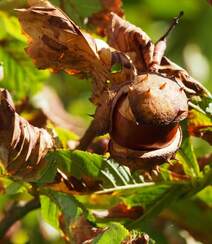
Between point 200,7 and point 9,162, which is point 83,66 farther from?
point 200,7

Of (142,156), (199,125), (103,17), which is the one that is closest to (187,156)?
(199,125)

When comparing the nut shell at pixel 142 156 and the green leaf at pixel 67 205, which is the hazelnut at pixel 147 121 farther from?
the green leaf at pixel 67 205

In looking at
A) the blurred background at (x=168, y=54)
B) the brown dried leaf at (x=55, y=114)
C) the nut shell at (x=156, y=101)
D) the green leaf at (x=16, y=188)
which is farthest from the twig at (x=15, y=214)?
the nut shell at (x=156, y=101)

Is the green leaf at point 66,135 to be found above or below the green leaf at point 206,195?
above

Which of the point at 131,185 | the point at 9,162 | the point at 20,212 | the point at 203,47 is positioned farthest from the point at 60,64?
the point at 203,47

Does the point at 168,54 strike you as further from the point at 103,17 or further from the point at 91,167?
the point at 91,167
